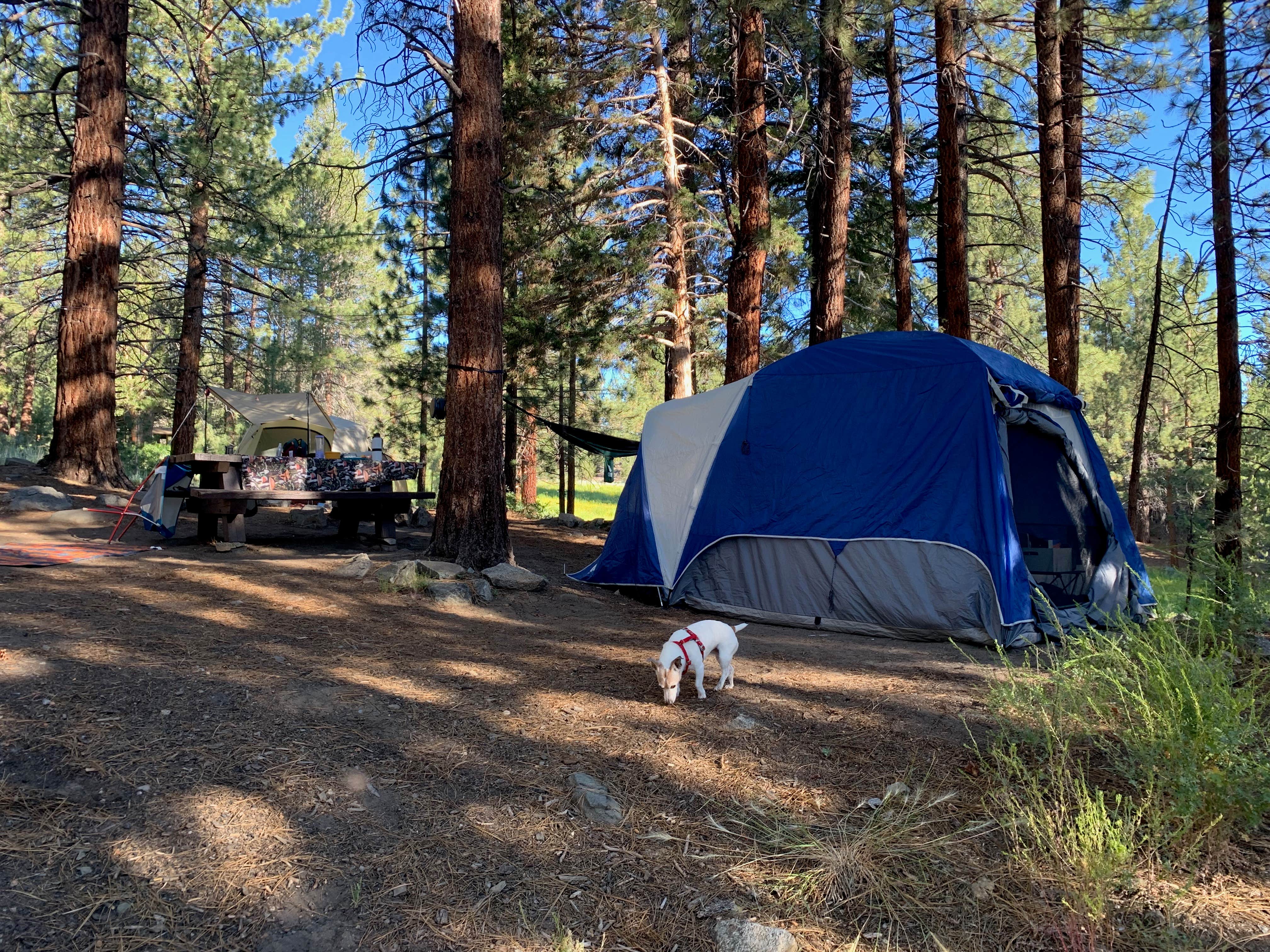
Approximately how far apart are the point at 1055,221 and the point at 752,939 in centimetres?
946

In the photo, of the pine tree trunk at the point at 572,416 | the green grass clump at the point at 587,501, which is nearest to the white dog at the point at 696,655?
the green grass clump at the point at 587,501

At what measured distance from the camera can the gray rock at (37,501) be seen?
8406 millimetres

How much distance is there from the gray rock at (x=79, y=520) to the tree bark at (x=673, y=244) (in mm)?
6879

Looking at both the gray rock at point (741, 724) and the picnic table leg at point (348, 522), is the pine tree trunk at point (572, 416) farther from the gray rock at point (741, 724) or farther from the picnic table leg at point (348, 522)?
the gray rock at point (741, 724)

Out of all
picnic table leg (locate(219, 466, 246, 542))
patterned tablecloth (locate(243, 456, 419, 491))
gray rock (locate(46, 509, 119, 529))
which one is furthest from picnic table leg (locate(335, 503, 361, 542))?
gray rock (locate(46, 509, 119, 529))

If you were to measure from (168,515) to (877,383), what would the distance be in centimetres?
670

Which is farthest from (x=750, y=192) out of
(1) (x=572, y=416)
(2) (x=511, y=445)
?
(2) (x=511, y=445)

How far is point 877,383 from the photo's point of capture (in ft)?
20.6

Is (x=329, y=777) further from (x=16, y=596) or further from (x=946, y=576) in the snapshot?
(x=946, y=576)

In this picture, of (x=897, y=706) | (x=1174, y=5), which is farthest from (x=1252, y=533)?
(x=1174, y=5)

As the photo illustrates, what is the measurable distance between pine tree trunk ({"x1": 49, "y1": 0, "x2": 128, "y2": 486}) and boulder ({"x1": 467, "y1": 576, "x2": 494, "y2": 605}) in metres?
7.29

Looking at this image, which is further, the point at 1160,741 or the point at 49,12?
the point at 49,12

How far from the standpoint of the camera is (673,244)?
37.0 ft

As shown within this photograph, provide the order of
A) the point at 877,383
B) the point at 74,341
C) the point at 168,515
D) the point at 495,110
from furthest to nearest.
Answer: the point at 74,341 < the point at 168,515 < the point at 495,110 < the point at 877,383
